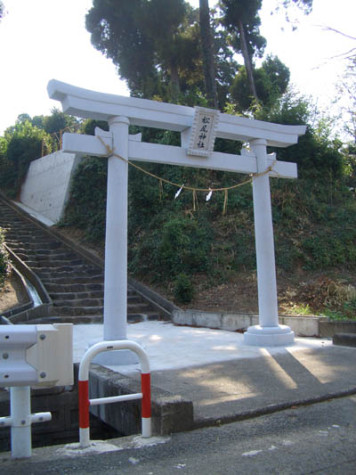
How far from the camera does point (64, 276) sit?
11.8 metres

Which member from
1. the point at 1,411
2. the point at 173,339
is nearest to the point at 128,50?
the point at 173,339

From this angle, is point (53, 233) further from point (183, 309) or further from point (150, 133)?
point (183, 309)

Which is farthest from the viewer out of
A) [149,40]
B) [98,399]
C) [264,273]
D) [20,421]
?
[149,40]

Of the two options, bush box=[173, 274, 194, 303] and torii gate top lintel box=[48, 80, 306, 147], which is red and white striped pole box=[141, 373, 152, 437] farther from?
bush box=[173, 274, 194, 303]

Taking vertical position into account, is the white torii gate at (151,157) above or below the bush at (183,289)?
above

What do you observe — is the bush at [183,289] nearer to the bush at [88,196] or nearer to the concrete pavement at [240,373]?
the concrete pavement at [240,373]

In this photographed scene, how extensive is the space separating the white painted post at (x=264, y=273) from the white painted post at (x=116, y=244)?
232 cm

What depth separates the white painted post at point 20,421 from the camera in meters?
2.83

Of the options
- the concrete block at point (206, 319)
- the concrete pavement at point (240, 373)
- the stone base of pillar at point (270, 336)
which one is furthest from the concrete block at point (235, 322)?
the stone base of pillar at point (270, 336)

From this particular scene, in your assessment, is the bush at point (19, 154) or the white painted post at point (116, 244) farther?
the bush at point (19, 154)

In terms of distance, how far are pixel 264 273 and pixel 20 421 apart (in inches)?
200

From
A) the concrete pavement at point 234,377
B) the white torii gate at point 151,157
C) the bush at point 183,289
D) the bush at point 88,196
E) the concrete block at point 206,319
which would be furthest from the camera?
the bush at point 88,196

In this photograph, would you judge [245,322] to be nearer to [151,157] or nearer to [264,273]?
[264,273]

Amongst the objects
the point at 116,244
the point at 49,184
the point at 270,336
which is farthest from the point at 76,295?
the point at 49,184
